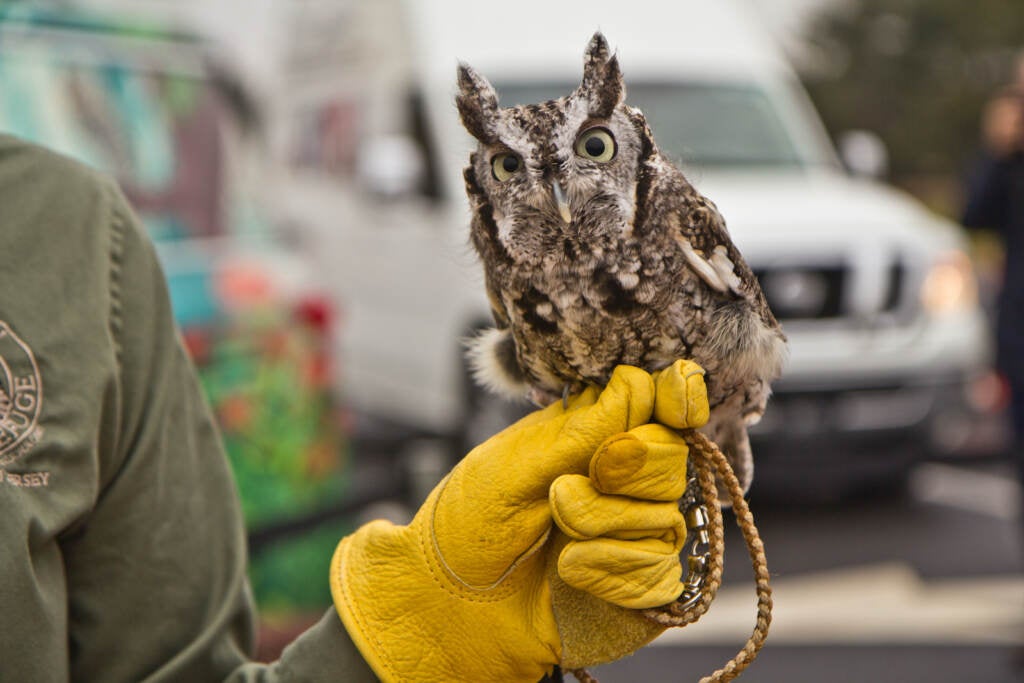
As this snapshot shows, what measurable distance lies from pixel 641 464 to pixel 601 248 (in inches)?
10.2

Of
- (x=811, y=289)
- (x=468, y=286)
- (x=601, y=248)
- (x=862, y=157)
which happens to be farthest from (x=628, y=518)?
(x=862, y=157)

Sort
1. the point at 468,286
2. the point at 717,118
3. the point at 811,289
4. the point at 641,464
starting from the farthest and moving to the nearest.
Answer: the point at 717,118, the point at 811,289, the point at 468,286, the point at 641,464

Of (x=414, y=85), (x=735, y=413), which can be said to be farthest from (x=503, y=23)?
(x=735, y=413)

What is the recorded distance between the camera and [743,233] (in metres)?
5.07

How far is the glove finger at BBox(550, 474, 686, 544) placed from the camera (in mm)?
1186

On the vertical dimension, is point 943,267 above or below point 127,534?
below

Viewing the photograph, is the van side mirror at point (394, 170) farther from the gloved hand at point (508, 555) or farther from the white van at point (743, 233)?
the gloved hand at point (508, 555)

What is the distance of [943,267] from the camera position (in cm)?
549

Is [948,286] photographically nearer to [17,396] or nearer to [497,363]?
[497,363]

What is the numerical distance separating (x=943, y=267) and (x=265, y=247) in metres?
3.22

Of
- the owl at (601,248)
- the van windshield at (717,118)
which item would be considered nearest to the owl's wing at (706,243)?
the owl at (601,248)

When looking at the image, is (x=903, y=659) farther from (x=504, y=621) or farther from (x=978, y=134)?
(x=978, y=134)

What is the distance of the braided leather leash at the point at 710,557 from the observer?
1.22 m

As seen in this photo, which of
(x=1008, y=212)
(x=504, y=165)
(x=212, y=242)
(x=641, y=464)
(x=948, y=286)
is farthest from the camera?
(x=948, y=286)
